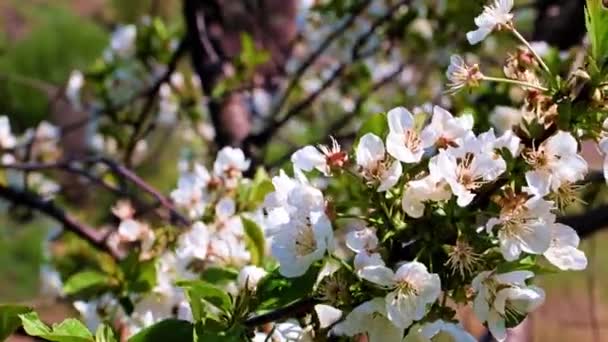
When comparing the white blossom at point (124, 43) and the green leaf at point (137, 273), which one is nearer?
the green leaf at point (137, 273)

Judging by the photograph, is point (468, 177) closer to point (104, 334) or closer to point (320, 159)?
point (320, 159)

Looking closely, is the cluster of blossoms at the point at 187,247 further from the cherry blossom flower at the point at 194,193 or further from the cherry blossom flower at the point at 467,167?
the cherry blossom flower at the point at 467,167

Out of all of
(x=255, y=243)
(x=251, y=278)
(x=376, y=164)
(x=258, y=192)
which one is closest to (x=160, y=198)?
(x=258, y=192)

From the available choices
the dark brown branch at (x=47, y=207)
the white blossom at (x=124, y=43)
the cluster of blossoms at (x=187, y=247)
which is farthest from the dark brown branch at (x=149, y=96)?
the cluster of blossoms at (x=187, y=247)

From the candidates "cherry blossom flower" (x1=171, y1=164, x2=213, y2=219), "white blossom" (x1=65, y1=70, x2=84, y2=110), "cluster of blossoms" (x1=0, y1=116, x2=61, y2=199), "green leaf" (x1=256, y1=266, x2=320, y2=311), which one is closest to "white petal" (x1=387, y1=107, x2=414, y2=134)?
"green leaf" (x1=256, y1=266, x2=320, y2=311)

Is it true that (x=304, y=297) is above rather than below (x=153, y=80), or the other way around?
below

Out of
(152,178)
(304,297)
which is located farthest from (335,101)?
(152,178)

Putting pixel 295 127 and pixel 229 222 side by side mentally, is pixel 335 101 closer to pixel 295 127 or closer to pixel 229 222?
pixel 295 127
